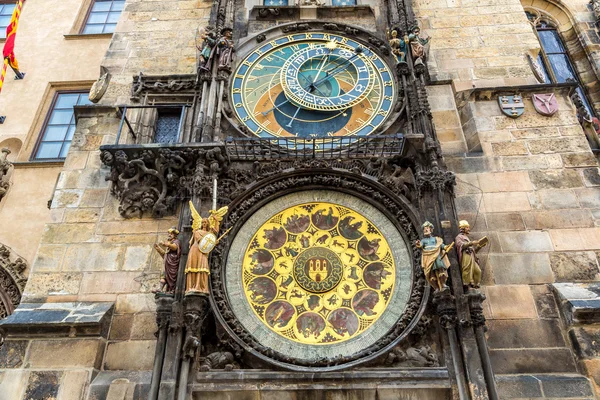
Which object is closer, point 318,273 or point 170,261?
point 170,261

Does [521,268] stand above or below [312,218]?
below

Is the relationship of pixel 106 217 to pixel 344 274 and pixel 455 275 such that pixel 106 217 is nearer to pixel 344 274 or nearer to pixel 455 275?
pixel 344 274

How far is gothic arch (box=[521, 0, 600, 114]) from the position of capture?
11617 mm

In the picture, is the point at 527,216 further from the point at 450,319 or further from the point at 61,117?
the point at 61,117

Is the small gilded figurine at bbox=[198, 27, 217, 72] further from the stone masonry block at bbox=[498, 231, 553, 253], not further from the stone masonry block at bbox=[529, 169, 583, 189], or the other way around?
the stone masonry block at bbox=[529, 169, 583, 189]

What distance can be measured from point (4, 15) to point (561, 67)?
48.5 feet

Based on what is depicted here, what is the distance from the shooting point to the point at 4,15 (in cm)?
1351

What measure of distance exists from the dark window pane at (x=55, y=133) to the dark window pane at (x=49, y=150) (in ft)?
0.50

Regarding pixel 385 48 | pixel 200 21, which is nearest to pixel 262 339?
pixel 385 48

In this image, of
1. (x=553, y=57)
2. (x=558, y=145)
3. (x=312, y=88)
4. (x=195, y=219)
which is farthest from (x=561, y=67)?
(x=195, y=219)

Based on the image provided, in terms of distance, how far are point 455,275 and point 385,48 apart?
181 inches

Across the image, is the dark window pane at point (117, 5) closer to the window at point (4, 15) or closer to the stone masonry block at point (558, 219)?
the window at point (4, 15)

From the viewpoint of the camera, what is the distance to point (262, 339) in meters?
6.02

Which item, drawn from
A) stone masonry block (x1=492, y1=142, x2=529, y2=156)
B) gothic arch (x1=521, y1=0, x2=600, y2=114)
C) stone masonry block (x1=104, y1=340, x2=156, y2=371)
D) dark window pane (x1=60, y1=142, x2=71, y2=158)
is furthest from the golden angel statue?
gothic arch (x1=521, y1=0, x2=600, y2=114)
